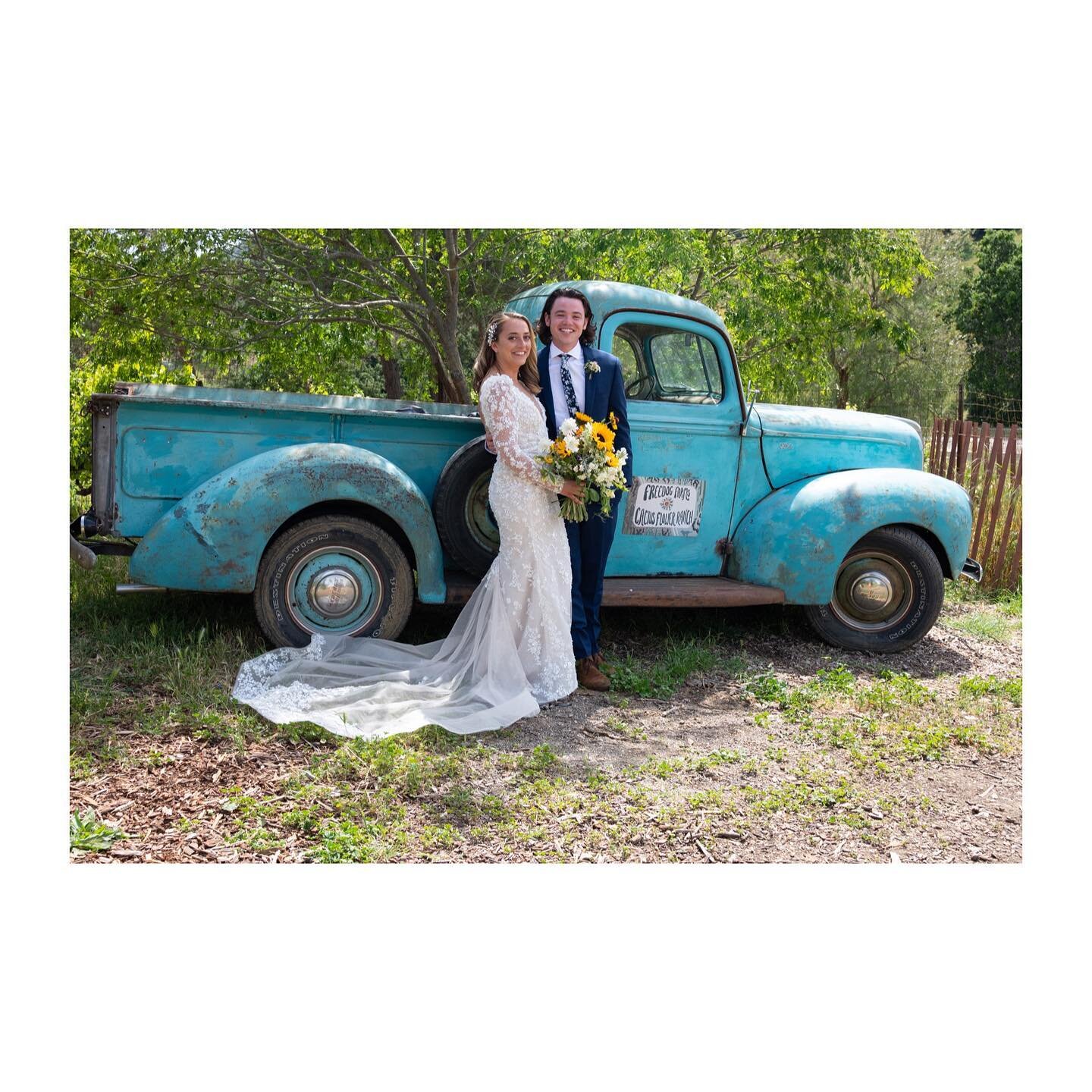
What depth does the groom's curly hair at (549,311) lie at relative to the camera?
534cm

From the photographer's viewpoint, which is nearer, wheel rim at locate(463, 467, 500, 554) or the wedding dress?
the wedding dress

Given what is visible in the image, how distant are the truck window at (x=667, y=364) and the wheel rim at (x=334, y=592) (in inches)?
77.5

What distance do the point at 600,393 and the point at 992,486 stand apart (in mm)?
5376

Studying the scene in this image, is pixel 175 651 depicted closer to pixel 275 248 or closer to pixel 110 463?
pixel 110 463

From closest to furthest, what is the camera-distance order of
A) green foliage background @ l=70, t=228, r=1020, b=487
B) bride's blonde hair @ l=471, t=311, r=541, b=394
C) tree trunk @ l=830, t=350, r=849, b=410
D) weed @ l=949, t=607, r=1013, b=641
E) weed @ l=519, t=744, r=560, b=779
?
1. weed @ l=519, t=744, r=560, b=779
2. bride's blonde hair @ l=471, t=311, r=541, b=394
3. weed @ l=949, t=607, r=1013, b=641
4. green foliage background @ l=70, t=228, r=1020, b=487
5. tree trunk @ l=830, t=350, r=849, b=410

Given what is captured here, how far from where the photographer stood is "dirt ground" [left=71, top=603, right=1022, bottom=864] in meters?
3.56

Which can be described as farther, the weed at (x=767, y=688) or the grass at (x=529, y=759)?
the weed at (x=767, y=688)

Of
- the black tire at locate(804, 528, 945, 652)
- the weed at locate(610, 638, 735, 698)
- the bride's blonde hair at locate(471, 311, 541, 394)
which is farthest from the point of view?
the black tire at locate(804, 528, 945, 652)

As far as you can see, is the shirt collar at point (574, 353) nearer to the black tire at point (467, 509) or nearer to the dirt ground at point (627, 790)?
the black tire at point (467, 509)

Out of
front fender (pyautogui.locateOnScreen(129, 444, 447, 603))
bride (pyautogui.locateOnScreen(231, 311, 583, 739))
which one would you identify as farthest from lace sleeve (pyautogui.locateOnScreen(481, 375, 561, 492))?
front fender (pyautogui.locateOnScreen(129, 444, 447, 603))

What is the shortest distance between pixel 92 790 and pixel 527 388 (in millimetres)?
2851

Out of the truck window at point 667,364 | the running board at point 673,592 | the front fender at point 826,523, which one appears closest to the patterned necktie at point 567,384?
the truck window at point 667,364

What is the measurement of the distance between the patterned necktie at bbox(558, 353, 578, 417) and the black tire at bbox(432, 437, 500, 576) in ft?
1.68

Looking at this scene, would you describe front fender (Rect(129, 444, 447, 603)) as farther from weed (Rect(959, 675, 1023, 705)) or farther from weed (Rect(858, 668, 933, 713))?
weed (Rect(959, 675, 1023, 705))
